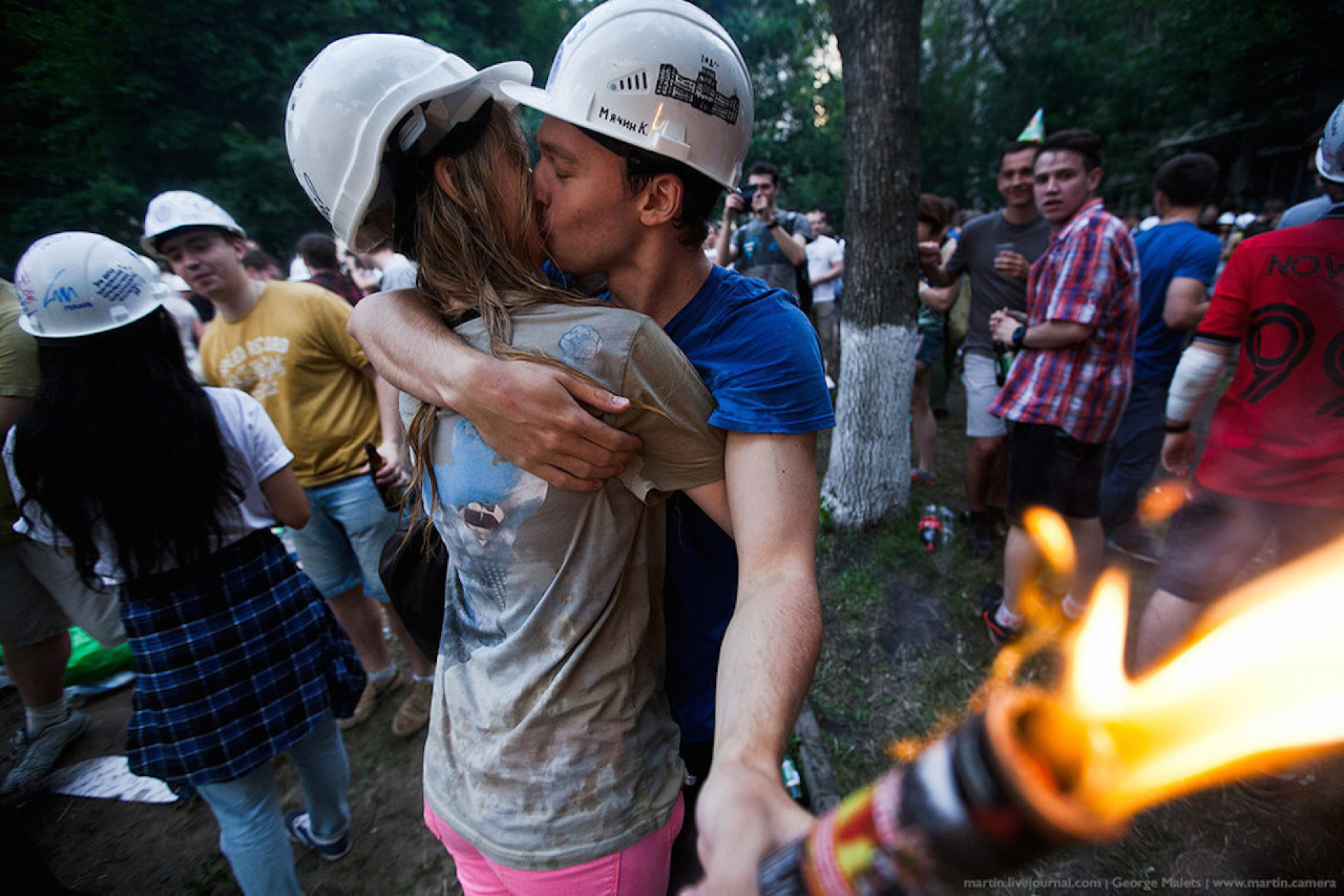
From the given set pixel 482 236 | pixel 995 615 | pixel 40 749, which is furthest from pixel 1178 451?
pixel 40 749

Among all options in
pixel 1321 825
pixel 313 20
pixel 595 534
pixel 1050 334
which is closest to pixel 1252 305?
pixel 1050 334

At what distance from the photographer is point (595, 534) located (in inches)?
48.3

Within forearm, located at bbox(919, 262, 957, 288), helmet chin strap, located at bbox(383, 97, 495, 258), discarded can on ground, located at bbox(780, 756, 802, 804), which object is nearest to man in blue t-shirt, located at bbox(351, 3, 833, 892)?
helmet chin strap, located at bbox(383, 97, 495, 258)

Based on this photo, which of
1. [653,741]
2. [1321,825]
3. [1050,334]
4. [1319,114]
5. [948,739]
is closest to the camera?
[948,739]

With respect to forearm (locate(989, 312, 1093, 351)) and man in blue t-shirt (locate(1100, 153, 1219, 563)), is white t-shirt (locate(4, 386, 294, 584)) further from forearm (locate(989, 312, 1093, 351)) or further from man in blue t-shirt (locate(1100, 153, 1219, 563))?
man in blue t-shirt (locate(1100, 153, 1219, 563))

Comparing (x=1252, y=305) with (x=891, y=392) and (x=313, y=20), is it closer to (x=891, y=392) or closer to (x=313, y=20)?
(x=891, y=392)

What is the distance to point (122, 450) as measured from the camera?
193cm

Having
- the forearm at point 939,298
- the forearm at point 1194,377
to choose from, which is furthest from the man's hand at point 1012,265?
the forearm at point 1194,377

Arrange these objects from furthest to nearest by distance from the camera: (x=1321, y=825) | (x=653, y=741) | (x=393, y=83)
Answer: (x=1321, y=825), (x=653, y=741), (x=393, y=83)

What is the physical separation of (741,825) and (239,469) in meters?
2.25

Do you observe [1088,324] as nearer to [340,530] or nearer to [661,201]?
[661,201]

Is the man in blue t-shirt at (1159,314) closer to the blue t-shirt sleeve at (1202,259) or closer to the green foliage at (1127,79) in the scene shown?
the blue t-shirt sleeve at (1202,259)

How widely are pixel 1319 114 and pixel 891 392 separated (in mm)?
21964

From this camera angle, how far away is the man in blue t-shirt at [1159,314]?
4.18 m
